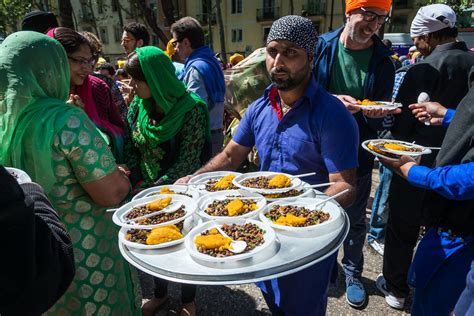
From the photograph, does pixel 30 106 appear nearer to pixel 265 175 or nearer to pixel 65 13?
pixel 265 175

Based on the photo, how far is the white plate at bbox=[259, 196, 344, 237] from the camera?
142 centimetres

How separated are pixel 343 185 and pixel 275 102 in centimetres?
70

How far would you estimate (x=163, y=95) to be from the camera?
100 inches

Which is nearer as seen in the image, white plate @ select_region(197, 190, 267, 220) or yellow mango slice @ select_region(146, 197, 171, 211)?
white plate @ select_region(197, 190, 267, 220)

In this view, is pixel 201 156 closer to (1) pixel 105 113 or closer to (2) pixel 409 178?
(1) pixel 105 113

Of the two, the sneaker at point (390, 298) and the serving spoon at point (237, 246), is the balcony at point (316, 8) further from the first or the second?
the serving spoon at point (237, 246)

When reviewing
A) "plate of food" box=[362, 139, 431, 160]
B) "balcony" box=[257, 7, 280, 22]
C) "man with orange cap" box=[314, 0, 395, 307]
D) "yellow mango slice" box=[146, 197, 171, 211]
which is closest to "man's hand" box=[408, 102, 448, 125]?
"man with orange cap" box=[314, 0, 395, 307]

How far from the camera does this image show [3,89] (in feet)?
5.00

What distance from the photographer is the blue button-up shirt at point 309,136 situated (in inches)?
73.8

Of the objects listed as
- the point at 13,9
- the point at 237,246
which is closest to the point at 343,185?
the point at 237,246

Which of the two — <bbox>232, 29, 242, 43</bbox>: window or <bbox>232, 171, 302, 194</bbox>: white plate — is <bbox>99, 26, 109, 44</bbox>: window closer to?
<bbox>232, 29, 242, 43</bbox>: window

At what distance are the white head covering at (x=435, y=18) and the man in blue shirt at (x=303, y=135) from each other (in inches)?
57.5

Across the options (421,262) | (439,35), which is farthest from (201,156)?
(439,35)

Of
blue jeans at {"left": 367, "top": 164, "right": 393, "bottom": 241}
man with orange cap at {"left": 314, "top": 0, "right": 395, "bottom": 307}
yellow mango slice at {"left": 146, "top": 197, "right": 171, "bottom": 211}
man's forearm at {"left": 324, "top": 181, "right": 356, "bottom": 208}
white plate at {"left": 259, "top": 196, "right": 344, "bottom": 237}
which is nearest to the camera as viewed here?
white plate at {"left": 259, "top": 196, "right": 344, "bottom": 237}
